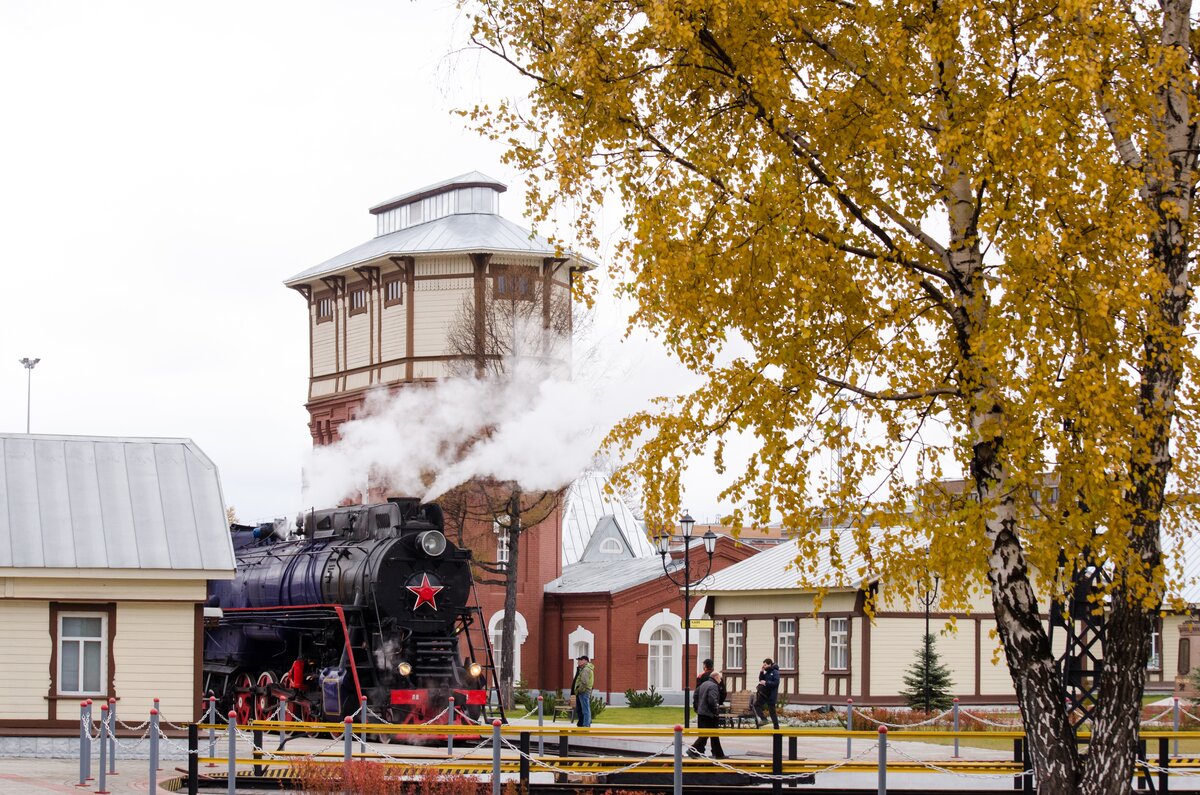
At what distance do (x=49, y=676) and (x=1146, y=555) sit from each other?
17.2m

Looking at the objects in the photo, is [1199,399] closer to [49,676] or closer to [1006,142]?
[1006,142]

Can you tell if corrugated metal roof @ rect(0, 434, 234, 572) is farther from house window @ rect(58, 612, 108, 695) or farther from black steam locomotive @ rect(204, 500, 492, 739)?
black steam locomotive @ rect(204, 500, 492, 739)

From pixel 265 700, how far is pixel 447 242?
22999 mm

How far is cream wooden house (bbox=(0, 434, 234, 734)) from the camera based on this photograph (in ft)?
75.6

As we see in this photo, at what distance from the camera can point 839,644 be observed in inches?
1515

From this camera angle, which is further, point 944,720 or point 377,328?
point 377,328

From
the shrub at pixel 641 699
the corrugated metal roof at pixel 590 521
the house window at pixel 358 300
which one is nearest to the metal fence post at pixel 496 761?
the shrub at pixel 641 699

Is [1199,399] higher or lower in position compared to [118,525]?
higher

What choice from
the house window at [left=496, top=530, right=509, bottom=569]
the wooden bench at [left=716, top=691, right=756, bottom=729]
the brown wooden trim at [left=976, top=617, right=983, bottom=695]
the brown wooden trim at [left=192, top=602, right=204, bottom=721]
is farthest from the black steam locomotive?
the house window at [left=496, top=530, right=509, bottom=569]

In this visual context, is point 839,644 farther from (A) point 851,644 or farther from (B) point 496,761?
(B) point 496,761

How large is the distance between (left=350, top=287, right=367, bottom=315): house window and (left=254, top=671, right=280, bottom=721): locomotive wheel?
2346 cm

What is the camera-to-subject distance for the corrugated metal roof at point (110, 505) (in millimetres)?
23422

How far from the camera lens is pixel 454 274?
4875 cm

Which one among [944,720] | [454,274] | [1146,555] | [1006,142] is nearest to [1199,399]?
[1146,555]
